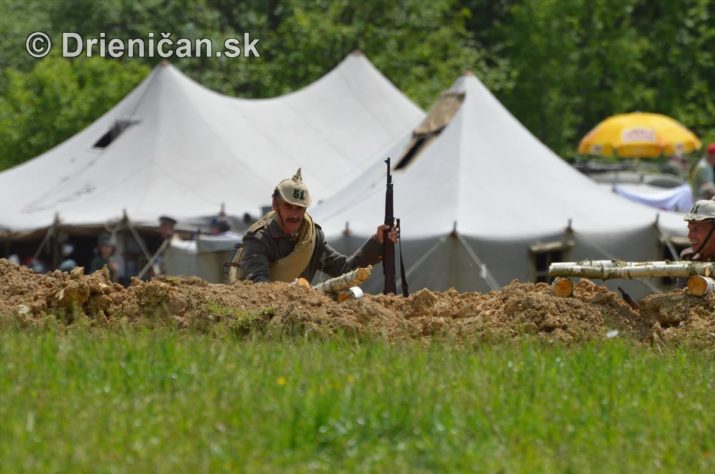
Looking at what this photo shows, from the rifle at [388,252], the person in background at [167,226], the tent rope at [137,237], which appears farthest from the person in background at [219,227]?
the rifle at [388,252]

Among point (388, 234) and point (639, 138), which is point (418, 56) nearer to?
point (639, 138)

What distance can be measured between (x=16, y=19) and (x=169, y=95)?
22.2 metres

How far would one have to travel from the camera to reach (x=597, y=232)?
1916cm

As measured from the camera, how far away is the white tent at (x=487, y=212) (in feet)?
60.3

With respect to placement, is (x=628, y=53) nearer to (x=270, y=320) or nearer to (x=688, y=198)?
(x=688, y=198)

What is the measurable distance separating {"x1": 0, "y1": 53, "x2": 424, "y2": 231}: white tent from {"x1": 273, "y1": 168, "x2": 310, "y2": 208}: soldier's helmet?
1232cm

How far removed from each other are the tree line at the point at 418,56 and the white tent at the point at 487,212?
15.5 metres

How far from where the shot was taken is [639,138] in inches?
1216

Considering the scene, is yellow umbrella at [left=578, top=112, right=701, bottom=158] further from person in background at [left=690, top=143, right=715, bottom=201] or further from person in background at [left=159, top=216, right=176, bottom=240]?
person in background at [left=159, top=216, right=176, bottom=240]

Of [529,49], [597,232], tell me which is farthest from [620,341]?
[529,49]

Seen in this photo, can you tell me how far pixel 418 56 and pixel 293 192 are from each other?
2754 centimetres

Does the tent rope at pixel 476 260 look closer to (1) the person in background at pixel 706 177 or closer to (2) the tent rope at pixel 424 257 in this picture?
(2) the tent rope at pixel 424 257

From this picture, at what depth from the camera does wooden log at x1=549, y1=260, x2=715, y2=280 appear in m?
10.1

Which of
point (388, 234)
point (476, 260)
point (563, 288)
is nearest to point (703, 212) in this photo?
point (563, 288)
